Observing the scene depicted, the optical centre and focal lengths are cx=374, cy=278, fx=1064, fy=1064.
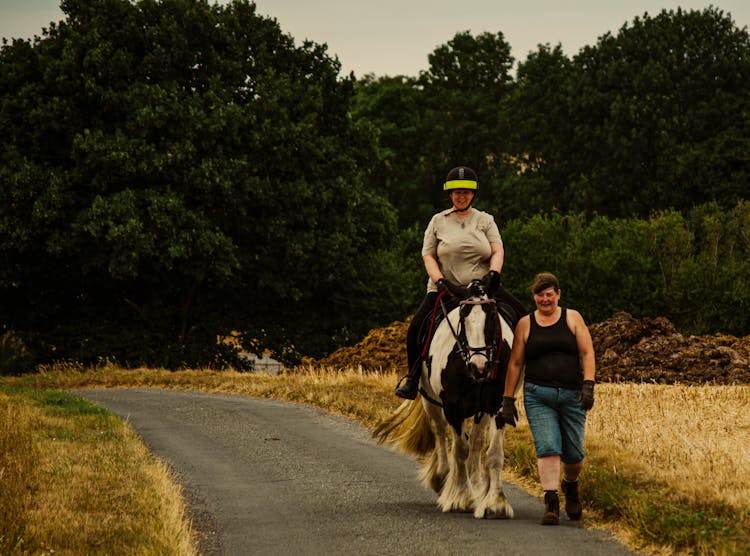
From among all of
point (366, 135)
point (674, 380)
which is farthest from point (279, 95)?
point (674, 380)

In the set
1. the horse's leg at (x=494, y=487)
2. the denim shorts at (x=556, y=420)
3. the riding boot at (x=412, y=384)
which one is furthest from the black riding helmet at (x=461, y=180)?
the horse's leg at (x=494, y=487)

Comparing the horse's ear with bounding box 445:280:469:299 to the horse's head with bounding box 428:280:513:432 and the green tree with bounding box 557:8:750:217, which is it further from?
the green tree with bounding box 557:8:750:217

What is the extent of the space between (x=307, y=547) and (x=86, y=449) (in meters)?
5.87

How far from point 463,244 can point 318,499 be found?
273 cm

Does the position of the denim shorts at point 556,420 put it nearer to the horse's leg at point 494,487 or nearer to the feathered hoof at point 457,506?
the horse's leg at point 494,487

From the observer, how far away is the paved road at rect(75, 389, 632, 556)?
7.85 meters

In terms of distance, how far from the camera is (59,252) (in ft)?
99.1

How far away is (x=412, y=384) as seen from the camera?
32.1 feet

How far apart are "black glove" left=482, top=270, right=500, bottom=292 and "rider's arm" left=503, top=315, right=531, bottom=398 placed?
479 millimetres

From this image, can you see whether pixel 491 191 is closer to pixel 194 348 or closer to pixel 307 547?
pixel 194 348

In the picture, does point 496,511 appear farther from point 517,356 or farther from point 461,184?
point 461,184

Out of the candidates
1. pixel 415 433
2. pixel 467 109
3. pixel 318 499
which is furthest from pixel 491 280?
pixel 467 109

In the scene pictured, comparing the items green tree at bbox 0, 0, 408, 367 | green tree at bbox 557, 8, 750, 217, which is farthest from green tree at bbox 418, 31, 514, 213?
green tree at bbox 0, 0, 408, 367

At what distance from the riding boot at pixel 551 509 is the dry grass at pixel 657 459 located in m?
0.45
